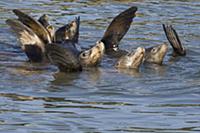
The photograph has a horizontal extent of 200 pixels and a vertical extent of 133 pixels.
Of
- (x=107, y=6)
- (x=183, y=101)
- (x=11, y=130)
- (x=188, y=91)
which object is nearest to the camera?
(x=11, y=130)

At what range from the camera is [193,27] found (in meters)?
13.4

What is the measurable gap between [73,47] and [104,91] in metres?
1.80

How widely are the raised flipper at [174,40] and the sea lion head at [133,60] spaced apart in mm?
1004

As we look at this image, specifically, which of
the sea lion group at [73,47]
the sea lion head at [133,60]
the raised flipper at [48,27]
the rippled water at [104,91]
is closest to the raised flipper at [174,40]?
the sea lion group at [73,47]

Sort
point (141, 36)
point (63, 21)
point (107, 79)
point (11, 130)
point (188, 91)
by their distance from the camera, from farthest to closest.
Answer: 1. point (63, 21)
2. point (141, 36)
3. point (107, 79)
4. point (188, 91)
5. point (11, 130)

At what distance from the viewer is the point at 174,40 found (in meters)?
11.0

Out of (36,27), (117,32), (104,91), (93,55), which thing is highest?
(36,27)

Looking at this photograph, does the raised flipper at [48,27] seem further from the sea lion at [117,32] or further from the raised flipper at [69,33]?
the sea lion at [117,32]

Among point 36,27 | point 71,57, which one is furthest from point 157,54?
point 36,27

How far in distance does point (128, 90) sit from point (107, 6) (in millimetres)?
6751

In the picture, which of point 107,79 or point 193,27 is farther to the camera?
point 193,27

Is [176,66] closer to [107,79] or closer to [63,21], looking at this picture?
[107,79]

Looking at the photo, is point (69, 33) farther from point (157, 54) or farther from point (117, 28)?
point (157, 54)

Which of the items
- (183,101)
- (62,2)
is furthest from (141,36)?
(183,101)
